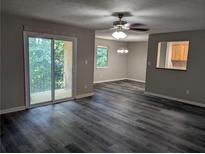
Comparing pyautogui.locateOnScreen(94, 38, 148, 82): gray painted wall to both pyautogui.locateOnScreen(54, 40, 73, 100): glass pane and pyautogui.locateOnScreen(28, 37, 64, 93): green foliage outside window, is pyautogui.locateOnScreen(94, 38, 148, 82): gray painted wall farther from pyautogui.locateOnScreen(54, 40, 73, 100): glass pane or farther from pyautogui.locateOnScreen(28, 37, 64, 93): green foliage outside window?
pyautogui.locateOnScreen(28, 37, 64, 93): green foliage outside window

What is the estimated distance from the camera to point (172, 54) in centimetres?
675

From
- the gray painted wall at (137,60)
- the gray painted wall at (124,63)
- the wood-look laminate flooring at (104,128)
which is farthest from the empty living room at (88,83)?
the gray painted wall at (124,63)

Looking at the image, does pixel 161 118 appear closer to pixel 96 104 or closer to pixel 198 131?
pixel 198 131

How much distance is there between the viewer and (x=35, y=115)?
12.1 ft

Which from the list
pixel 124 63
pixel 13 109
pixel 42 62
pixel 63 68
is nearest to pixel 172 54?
pixel 124 63

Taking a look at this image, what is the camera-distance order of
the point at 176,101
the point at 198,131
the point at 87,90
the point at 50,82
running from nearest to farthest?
the point at 198,131 < the point at 50,82 < the point at 176,101 < the point at 87,90

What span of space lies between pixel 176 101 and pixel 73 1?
4.71 m

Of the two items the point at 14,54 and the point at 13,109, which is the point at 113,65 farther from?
the point at 13,109

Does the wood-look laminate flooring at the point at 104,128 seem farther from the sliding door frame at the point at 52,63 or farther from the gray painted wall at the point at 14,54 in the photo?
the gray painted wall at the point at 14,54

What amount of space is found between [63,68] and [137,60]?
18.5ft

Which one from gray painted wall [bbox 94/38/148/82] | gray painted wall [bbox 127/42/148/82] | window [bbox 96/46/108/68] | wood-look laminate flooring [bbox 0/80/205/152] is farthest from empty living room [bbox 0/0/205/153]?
window [bbox 96/46/108/68]

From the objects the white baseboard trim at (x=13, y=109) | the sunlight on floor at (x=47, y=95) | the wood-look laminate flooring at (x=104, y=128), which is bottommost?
the wood-look laminate flooring at (x=104, y=128)

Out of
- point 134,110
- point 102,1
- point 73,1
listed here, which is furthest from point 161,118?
point 73,1

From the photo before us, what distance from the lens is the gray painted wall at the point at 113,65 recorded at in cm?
826
